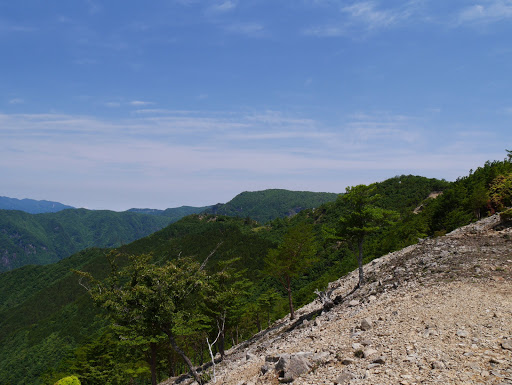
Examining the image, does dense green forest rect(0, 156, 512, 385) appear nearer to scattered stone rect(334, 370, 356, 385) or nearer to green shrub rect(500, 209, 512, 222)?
green shrub rect(500, 209, 512, 222)

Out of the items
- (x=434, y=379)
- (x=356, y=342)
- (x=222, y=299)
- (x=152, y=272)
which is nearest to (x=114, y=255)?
(x=152, y=272)

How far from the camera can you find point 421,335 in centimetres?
1044

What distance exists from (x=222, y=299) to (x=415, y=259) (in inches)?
614

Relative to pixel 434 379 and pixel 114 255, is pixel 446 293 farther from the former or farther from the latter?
pixel 114 255

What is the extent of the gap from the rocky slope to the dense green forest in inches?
219

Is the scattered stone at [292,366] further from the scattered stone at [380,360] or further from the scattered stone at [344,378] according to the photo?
the scattered stone at [380,360]

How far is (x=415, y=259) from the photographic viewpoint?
21.9 metres

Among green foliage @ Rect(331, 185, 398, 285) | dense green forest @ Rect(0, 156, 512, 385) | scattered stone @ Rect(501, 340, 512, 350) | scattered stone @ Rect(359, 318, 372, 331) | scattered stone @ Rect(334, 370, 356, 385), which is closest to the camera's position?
scattered stone @ Rect(334, 370, 356, 385)

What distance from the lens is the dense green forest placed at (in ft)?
88.7

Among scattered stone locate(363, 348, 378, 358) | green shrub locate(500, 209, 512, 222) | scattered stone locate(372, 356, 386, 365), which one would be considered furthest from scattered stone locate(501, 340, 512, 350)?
green shrub locate(500, 209, 512, 222)

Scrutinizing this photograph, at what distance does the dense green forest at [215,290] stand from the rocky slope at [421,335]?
557 cm

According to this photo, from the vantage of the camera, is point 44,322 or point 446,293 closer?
point 446,293

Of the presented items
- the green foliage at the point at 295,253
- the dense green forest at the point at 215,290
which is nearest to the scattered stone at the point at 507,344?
the dense green forest at the point at 215,290

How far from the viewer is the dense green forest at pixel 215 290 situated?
27.0 m
